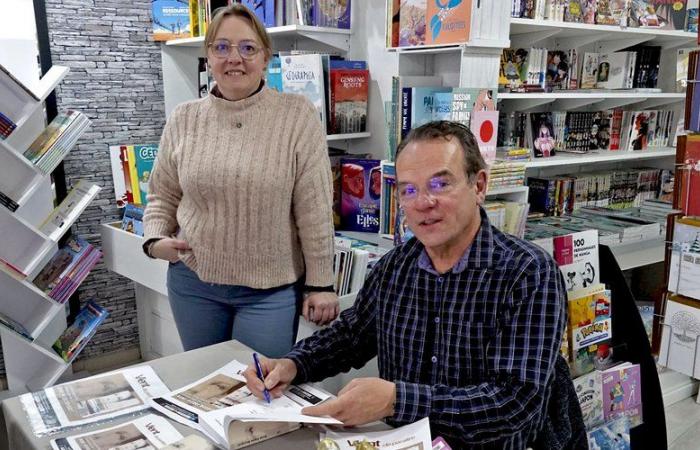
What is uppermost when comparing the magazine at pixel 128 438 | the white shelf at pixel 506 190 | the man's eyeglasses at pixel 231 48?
the man's eyeglasses at pixel 231 48

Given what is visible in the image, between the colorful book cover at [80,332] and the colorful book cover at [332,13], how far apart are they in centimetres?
190

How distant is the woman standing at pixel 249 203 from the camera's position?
1.64m

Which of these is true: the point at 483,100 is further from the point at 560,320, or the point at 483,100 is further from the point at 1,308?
the point at 1,308

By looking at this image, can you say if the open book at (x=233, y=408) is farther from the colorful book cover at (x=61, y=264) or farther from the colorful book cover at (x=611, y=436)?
the colorful book cover at (x=61, y=264)

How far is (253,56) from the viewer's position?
5.42 feet

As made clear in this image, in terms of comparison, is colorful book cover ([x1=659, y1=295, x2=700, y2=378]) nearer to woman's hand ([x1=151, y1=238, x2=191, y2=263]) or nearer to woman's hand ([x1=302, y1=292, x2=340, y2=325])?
woman's hand ([x1=302, y1=292, x2=340, y2=325])

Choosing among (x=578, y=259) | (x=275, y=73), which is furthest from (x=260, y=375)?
(x=275, y=73)

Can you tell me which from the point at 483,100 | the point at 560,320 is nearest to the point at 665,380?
the point at 483,100

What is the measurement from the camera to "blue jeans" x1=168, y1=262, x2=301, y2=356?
167cm

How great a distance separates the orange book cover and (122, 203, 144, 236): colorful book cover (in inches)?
65.8

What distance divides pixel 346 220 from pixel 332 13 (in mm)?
900

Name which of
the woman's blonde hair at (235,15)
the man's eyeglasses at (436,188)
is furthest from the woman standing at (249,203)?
the man's eyeglasses at (436,188)

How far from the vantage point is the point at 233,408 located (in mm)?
1151

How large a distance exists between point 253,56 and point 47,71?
1.88 meters
